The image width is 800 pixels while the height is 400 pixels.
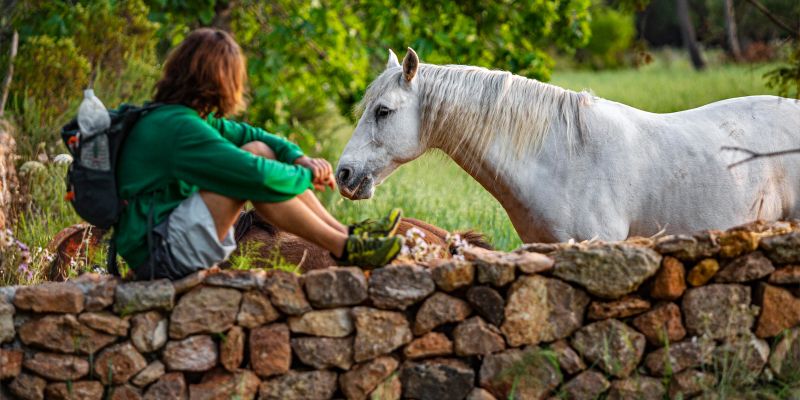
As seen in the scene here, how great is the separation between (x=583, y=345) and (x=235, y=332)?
4.81 feet

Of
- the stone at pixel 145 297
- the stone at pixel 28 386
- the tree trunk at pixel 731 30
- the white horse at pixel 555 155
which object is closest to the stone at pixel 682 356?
the white horse at pixel 555 155

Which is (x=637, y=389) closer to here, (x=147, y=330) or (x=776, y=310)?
(x=776, y=310)

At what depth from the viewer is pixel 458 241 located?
194 inches

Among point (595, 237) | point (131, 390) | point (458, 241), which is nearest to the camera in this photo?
point (131, 390)

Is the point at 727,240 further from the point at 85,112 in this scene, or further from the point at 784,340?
the point at 85,112

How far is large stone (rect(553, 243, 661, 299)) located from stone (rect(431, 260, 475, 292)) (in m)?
0.38

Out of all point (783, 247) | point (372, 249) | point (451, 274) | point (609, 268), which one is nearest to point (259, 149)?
point (372, 249)

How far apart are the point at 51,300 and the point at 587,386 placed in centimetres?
226

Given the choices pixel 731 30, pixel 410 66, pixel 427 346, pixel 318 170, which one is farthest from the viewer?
pixel 731 30

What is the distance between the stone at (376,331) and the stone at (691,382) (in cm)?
119

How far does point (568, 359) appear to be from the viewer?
3.90 m

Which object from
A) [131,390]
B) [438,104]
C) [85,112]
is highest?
[438,104]

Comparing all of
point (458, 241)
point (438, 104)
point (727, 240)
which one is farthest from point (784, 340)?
point (438, 104)

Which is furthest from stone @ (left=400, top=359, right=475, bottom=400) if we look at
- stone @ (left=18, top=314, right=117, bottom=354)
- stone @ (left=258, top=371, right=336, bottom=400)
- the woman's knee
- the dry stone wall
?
stone @ (left=18, top=314, right=117, bottom=354)
